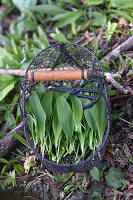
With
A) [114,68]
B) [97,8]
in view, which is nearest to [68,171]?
[114,68]

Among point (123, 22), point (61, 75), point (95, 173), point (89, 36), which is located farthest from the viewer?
point (89, 36)

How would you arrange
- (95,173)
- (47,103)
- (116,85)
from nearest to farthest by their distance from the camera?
1. (95,173)
2. (47,103)
3. (116,85)

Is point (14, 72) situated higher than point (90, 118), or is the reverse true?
point (14, 72)

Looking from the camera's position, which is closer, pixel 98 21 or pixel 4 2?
pixel 98 21

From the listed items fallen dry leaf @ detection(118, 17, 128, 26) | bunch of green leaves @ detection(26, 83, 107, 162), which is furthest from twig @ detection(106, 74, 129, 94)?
fallen dry leaf @ detection(118, 17, 128, 26)

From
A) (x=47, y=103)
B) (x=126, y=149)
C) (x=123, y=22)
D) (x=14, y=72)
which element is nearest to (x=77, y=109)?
(x=47, y=103)

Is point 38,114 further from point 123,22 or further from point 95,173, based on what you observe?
point 123,22

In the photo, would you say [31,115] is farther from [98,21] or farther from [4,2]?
[4,2]

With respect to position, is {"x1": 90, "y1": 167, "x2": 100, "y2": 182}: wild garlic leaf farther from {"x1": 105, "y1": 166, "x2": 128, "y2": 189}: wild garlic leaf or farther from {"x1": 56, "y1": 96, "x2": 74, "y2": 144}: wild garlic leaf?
{"x1": 56, "y1": 96, "x2": 74, "y2": 144}: wild garlic leaf
